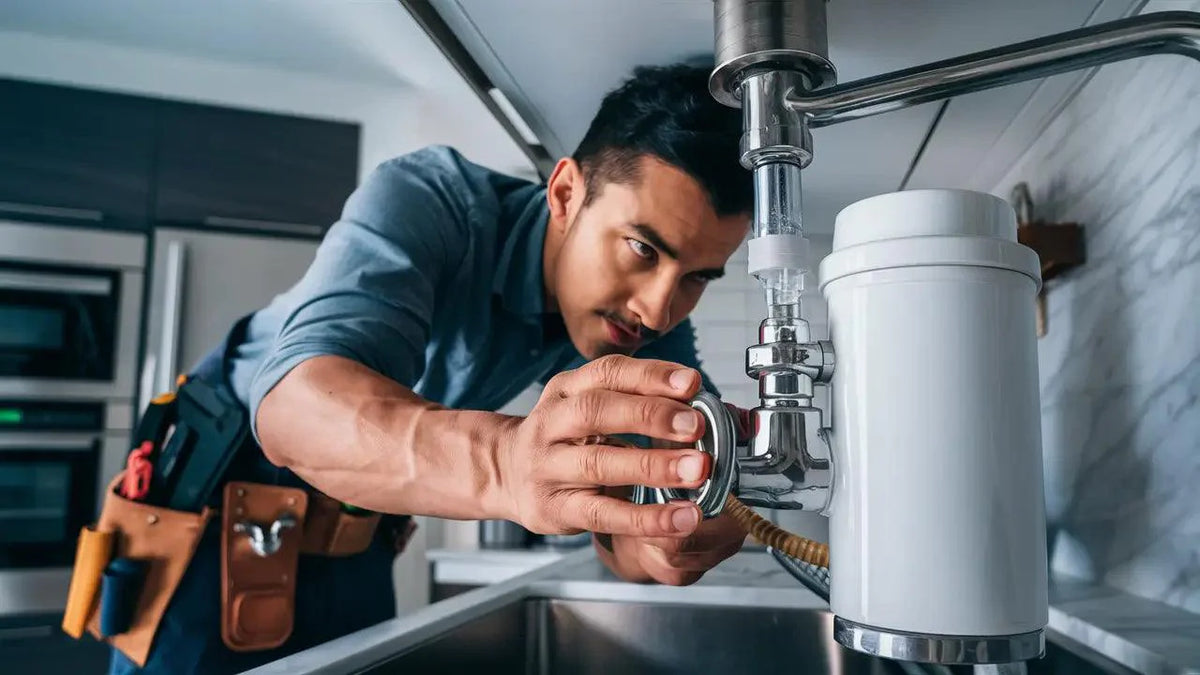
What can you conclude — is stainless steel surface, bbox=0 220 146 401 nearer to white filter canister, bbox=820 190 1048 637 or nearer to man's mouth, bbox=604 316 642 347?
man's mouth, bbox=604 316 642 347

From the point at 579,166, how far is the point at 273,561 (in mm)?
429

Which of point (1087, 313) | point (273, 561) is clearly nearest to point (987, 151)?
point (1087, 313)

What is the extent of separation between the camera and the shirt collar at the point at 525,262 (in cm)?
63

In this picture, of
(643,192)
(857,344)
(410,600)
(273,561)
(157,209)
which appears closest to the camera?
(857,344)

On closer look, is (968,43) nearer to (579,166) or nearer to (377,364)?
(579,166)

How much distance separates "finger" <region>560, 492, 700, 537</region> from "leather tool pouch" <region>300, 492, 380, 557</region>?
442 mm

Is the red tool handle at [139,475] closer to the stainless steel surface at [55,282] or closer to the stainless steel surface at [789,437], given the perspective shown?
the stainless steel surface at [789,437]

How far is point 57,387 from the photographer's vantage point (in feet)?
4.42

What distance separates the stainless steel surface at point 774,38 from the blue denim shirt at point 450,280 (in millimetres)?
230

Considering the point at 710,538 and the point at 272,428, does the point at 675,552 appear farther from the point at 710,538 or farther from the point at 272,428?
the point at 272,428

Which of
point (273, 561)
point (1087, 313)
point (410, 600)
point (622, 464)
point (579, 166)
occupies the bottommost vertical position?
point (410, 600)

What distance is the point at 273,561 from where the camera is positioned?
25.8 inches

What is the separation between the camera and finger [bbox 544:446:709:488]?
0.85ft

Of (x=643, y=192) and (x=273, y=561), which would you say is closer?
(x=643, y=192)
